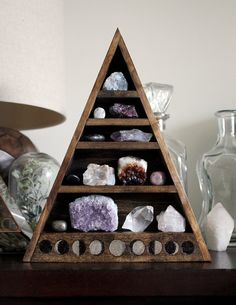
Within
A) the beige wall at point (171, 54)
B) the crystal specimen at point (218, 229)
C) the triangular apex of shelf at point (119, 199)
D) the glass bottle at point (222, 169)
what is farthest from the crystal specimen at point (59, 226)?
the beige wall at point (171, 54)

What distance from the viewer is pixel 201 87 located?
42.9 inches

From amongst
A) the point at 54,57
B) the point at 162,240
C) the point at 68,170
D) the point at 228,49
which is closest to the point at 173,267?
the point at 162,240

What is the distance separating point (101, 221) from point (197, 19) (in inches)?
25.1

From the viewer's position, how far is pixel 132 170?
657 millimetres

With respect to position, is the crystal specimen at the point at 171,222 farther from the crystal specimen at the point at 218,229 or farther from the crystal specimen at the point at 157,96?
the crystal specimen at the point at 157,96

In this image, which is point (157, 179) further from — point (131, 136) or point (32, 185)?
point (32, 185)

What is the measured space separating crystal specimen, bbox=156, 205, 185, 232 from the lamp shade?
351mm

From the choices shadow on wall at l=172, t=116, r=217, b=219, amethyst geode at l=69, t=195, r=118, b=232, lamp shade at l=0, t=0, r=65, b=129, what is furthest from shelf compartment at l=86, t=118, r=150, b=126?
shadow on wall at l=172, t=116, r=217, b=219

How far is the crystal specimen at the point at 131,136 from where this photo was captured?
0.67 m

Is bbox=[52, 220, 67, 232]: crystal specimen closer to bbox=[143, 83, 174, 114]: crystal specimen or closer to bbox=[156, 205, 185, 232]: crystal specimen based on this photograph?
bbox=[156, 205, 185, 232]: crystal specimen

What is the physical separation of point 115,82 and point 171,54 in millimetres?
450

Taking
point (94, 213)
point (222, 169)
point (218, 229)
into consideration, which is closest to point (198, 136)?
point (222, 169)

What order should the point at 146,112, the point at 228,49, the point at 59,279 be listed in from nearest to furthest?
the point at 59,279, the point at 146,112, the point at 228,49

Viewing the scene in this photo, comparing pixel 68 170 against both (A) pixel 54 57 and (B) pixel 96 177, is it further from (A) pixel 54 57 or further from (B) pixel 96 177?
(A) pixel 54 57
